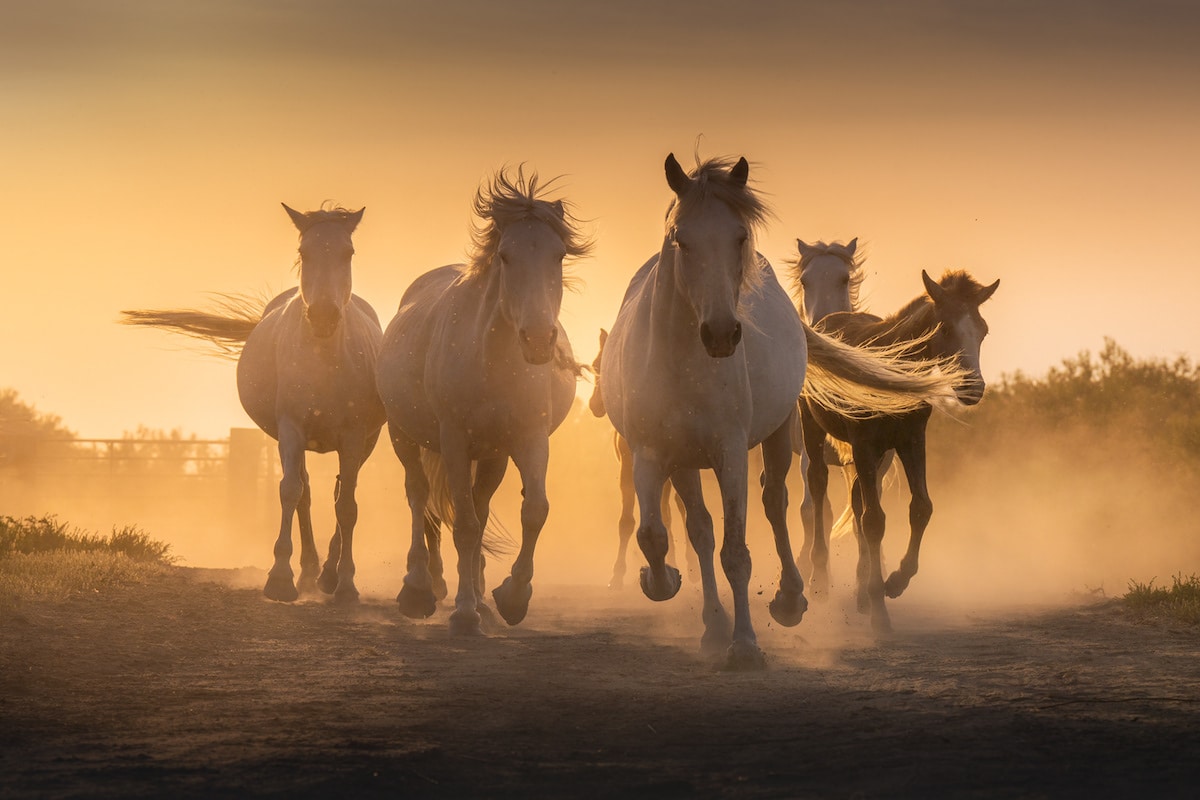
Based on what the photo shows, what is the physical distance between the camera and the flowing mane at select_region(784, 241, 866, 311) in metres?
12.2

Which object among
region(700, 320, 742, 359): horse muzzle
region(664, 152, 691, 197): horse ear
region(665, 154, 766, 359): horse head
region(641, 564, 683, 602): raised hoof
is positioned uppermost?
region(664, 152, 691, 197): horse ear

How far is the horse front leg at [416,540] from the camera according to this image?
869cm

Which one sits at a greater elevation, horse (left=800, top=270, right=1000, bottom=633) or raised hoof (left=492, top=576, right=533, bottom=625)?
horse (left=800, top=270, right=1000, bottom=633)

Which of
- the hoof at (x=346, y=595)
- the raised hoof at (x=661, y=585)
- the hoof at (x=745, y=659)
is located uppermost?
the raised hoof at (x=661, y=585)

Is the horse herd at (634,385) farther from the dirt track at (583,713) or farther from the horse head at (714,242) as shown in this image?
the dirt track at (583,713)

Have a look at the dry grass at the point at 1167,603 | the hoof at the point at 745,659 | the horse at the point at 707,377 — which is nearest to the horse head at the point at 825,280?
the dry grass at the point at 1167,603

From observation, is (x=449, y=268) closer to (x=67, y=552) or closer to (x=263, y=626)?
(x=263, y=626)

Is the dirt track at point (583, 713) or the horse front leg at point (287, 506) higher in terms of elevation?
the horse front leg at point (287, 506)

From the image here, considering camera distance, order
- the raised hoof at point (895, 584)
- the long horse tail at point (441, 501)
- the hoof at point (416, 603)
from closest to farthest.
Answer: the raised hoof at point (895, 584) → the hoof at point (416, 603) → the long horse tail at point (441, 501)

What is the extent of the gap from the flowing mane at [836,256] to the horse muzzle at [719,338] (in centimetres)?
670

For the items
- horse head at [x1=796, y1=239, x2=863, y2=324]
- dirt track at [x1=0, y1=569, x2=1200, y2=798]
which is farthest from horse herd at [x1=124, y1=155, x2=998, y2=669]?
dirt track at [x1=0, y1=569, x2=1200, y2=798]

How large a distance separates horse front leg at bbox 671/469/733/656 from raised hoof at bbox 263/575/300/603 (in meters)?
3.91

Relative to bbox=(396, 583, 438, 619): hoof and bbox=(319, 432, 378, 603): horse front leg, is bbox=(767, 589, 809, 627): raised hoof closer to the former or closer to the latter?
bbox=(396, 583, 438, 619): hoof

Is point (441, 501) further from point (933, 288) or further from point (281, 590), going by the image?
point (933, 288)
